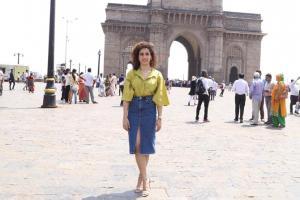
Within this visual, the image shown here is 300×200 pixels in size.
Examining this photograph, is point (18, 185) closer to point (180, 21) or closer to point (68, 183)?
point (68, 183)

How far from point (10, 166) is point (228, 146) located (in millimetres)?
4468

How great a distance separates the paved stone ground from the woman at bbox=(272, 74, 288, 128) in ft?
7.01

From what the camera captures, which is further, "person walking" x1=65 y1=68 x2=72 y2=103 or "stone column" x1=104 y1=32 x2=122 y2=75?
"stone column" x1=104 y1=32 x2=122 y2=75

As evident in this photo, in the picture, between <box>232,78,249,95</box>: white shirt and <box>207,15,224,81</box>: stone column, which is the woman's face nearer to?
<box>232,78,249,95</box>: white shirt

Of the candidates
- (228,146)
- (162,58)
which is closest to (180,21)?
(162,58)

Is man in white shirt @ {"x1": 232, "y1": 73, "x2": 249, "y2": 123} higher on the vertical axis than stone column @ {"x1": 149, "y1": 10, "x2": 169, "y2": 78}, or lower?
lower

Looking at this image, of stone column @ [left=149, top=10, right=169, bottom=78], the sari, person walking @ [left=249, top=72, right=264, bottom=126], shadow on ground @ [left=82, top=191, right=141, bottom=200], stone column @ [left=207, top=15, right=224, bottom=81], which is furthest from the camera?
stone column @ [left=207, top=15, right=224, bottom=81]

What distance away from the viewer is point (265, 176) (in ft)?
22.5

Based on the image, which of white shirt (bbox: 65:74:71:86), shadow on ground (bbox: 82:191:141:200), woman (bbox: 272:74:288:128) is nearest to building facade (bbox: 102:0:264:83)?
white shirt (bbox: 65:74:71:86)

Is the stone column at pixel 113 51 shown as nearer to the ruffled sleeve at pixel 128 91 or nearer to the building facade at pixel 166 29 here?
the building facade at pixel 166 29

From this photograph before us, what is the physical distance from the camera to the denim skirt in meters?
5.64

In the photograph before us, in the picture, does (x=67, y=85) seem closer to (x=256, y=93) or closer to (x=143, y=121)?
(x=256, y=93)

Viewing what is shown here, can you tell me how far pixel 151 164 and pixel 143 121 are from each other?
201 centimetres

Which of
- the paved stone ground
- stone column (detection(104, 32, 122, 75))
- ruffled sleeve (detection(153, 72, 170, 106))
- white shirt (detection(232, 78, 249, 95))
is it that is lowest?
the paved stone ground
